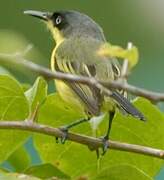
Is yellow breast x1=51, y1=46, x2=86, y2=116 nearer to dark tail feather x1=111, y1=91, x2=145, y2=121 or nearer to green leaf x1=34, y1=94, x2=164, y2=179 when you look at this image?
dark tail feather x1=111, y1=91, x2=145, y2=121

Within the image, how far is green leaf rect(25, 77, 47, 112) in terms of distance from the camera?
2461 mm

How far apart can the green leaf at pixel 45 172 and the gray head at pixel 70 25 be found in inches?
64.1

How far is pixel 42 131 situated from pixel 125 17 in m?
3.78

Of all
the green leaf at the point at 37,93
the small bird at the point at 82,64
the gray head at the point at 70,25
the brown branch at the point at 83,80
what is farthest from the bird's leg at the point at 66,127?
the gray head at the point at 70,25

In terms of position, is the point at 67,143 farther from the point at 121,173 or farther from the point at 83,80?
the point at 83,80

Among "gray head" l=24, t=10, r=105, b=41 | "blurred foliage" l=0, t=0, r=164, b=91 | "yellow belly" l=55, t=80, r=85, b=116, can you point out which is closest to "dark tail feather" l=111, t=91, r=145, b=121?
"yellow belly" l=55, t=80, r=85, b=116

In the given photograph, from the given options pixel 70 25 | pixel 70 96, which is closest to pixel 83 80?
pixel 70 96

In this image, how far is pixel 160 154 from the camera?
230 cm

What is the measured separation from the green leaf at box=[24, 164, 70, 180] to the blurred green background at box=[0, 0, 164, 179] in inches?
80.6

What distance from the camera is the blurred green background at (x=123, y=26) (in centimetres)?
492

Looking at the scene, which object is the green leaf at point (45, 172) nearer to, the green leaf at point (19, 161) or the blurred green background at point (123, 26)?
the green leaf at point (19, 161)

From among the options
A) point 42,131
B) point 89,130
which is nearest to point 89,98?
point 89,130

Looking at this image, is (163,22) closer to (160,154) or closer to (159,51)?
(159,51)

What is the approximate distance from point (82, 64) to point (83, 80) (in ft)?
5.17
